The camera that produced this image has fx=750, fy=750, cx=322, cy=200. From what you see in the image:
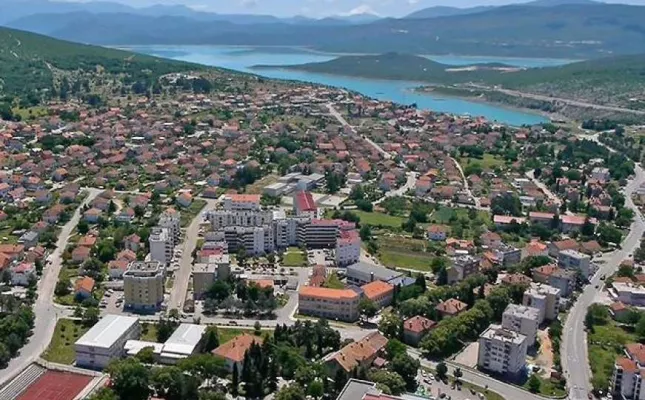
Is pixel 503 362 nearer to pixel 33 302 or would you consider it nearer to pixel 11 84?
pixel 33 302

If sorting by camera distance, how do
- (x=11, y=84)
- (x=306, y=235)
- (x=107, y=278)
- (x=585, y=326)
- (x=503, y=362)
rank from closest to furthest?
(x=503, y=362) < (x=585, y=326) < (x=107, y=278) < (x=306, y=235) < (x=11, y=84)

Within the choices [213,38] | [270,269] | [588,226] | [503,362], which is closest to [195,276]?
[270,269]

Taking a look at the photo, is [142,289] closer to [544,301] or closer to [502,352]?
[502,352]

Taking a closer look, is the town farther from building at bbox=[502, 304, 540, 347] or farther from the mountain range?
the mountain range

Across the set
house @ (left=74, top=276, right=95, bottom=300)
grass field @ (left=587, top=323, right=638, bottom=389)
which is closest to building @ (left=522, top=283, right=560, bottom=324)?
grass field @ (left=587, top=323, right=638, bottom=389)

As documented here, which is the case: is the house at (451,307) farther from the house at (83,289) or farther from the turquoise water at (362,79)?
the turquoise water at (362,79)

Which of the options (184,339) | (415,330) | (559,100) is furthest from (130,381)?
(559,100)

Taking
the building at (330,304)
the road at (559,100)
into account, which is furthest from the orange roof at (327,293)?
the road at (559,100)
